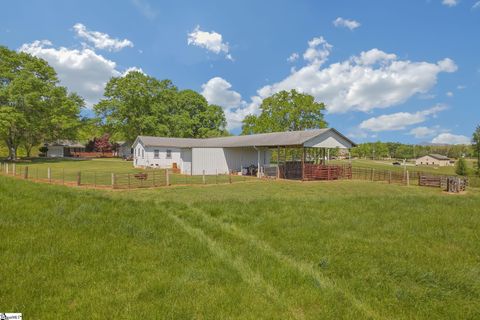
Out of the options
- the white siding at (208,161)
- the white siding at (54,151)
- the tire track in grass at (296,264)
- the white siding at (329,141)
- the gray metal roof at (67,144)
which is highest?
the gray metal roof at (67,144)

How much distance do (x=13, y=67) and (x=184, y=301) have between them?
55.6m

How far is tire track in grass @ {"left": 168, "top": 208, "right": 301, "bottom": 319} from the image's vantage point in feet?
15.7

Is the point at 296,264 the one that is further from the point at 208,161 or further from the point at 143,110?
the point at 143,110

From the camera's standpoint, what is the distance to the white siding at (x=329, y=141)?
25.9 m

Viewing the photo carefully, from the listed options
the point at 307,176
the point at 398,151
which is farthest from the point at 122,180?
the point at 398,151

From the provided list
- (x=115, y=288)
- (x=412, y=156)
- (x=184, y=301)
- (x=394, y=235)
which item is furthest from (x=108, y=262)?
(x=412, y=156)

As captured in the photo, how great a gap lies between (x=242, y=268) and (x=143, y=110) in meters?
52.6

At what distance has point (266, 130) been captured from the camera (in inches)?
2323

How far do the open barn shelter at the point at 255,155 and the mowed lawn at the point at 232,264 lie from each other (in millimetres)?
15574

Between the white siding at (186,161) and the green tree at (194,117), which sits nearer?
the white siding at (186,161)

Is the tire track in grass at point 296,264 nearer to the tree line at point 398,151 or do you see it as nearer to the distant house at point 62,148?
the distant house at point 62,148

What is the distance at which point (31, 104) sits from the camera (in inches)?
1747

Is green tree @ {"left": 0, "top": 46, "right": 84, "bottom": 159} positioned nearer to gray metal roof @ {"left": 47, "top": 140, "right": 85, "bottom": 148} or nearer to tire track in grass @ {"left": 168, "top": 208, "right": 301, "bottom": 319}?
gray metal roof @ {"left": 47, "top": 140, "right": 85, "bottom": 148}

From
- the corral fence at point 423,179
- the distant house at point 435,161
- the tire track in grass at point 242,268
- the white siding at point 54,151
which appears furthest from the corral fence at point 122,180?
the distant house at point 435,161
